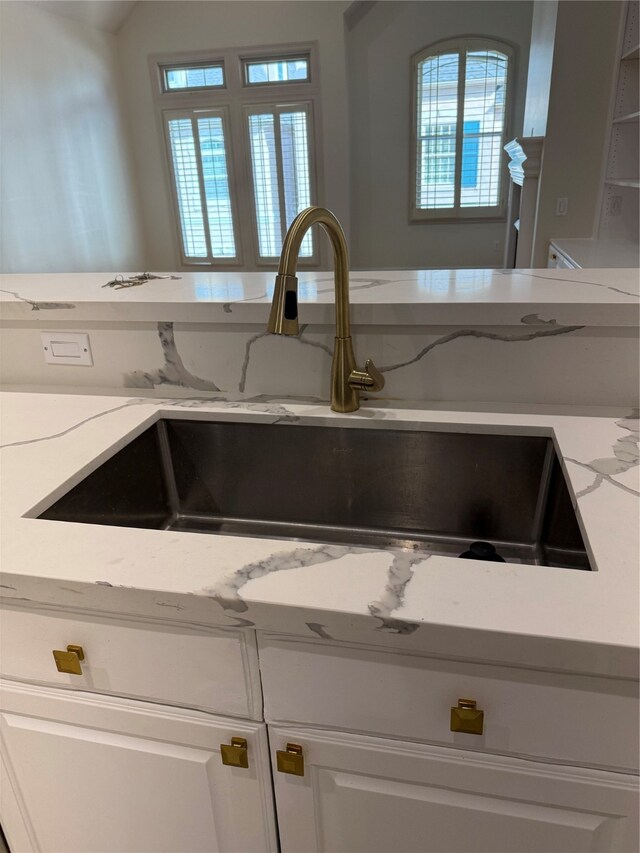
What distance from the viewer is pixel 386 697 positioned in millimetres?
678

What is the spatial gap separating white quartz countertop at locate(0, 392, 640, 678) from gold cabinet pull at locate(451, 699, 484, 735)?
72mm

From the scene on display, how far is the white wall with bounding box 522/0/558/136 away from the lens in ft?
11.1

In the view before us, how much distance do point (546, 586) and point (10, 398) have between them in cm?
108

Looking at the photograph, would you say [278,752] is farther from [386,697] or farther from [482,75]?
[482,75]

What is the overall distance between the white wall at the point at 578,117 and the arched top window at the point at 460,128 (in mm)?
2476

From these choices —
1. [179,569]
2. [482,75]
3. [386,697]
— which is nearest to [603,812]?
[386,697]

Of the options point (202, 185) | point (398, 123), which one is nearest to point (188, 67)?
point (202, 185)

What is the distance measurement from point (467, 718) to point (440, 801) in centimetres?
16

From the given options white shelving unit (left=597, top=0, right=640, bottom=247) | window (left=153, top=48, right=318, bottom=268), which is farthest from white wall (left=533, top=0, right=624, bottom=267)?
window (left=153, top=48, right=318, bottom=268)

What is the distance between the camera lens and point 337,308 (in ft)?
3.32

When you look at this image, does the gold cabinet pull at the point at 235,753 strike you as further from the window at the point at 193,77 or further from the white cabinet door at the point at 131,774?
the window at the point at 193,77

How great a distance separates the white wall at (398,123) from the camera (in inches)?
212

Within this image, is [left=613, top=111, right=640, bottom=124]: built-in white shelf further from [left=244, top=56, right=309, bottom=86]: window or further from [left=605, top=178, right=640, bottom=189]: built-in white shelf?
[left=244, top=56, right=309, bottom=86]: window

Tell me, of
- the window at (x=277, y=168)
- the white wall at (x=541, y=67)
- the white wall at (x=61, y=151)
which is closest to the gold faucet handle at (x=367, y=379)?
the white wall at (x=541, y=67)
